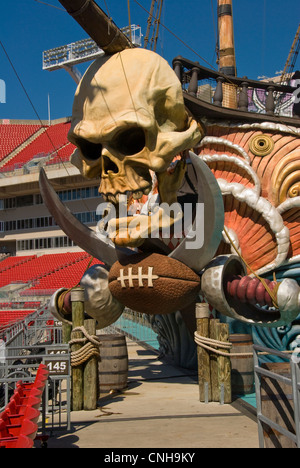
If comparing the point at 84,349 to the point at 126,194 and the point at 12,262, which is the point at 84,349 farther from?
the point at 12,262

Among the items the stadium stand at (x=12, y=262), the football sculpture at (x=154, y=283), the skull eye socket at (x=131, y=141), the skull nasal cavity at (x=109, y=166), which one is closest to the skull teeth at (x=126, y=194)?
the skull nasal cavity at (x=109, y=166)

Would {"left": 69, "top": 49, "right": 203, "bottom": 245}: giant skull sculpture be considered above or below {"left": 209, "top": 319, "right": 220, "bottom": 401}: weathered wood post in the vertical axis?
above

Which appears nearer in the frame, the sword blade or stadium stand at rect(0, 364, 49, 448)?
stadium stand at rect(0, 364, 49, 448)

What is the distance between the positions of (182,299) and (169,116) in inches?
102

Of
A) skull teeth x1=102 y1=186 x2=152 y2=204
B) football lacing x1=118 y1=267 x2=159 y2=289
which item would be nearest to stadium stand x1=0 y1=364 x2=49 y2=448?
football lacing x1=118 y1=267 x2=159 y2=289

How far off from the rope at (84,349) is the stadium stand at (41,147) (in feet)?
99.3

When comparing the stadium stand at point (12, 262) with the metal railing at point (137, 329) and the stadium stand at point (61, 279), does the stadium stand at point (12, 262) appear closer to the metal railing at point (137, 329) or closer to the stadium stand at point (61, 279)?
the stadium stand at point (61, 279)

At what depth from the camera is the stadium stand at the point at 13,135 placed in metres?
44.0

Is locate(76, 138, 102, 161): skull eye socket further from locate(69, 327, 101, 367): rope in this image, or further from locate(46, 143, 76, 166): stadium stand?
locate(46, 143, 76, 166): stadium stand

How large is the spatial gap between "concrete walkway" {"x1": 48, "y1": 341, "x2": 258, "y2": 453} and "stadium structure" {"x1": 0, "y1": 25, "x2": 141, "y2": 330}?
59.7ft

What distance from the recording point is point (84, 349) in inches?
299

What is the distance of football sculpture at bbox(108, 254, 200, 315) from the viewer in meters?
7.73

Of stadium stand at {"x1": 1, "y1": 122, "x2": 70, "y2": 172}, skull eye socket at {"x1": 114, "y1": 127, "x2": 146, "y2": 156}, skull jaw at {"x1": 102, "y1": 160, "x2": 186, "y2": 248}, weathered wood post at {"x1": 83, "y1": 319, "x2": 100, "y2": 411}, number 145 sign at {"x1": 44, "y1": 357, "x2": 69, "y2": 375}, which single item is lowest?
weathered wood post at {"x1": 83, "y1": 319, "x2": 100, "y2": 411}

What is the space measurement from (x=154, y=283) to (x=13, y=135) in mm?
41868
